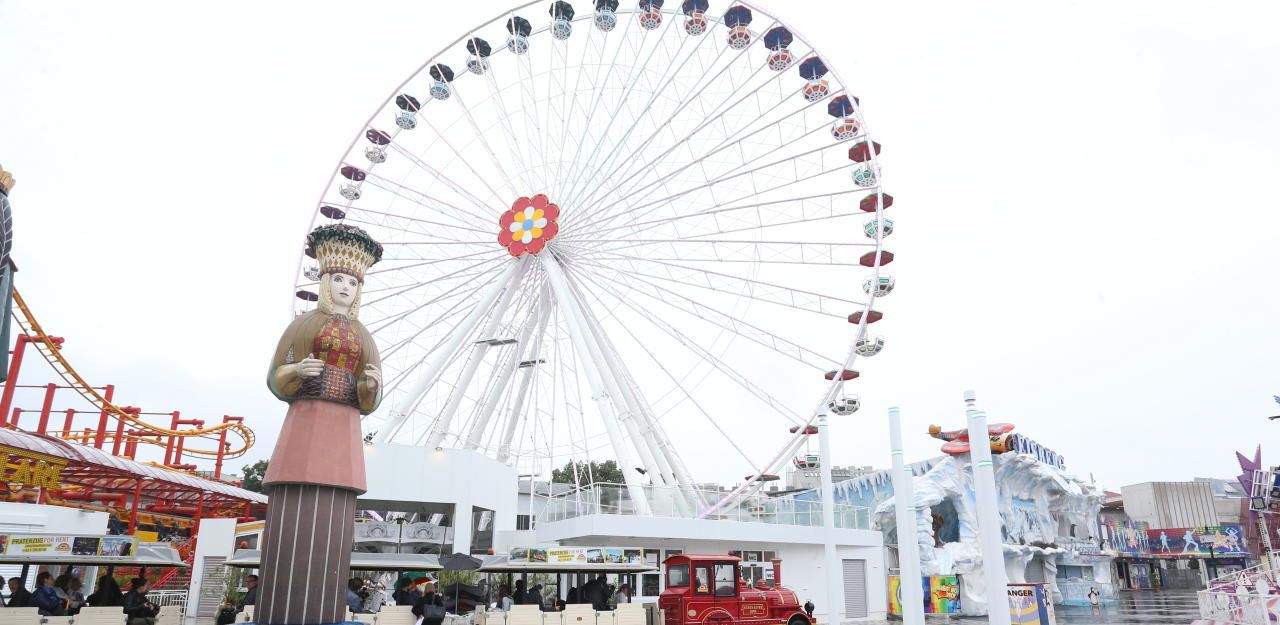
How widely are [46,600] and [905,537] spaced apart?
1609 cm

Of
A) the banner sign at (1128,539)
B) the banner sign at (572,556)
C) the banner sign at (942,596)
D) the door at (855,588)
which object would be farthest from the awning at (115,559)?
the banner sign at (1128,539)

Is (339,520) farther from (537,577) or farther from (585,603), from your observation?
(537,577)

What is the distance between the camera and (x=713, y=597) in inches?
631

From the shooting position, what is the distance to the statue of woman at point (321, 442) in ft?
32.0

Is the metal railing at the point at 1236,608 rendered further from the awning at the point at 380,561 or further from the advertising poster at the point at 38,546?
the advertising poster at the point at 38,546

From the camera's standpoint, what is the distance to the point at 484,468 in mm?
26062

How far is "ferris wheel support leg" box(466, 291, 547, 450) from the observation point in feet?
90.4

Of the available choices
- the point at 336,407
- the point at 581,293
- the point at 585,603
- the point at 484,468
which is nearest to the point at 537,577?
the point at 484,468

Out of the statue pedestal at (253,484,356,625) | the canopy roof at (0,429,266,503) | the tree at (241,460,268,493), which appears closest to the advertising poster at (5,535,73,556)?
the canopy roof at (0,429,266,503)

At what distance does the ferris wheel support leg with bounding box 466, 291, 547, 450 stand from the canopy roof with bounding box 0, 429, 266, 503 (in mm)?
9185

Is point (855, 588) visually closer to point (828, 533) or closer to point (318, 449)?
point (828, 533)

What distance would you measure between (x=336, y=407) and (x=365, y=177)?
19558mm

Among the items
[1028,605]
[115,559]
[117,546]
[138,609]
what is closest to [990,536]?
[1028,605]

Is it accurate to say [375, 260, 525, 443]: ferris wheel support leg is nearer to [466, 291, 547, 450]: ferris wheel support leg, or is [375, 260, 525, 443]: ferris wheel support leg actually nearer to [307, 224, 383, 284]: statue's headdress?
[466, 291, 547, 450]: ferris wheel support leg
